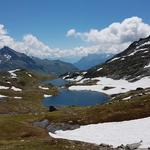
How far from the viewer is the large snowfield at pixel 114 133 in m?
56.0

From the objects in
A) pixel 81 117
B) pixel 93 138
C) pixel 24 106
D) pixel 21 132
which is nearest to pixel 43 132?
pixel 21 132

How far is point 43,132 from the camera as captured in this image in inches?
2562

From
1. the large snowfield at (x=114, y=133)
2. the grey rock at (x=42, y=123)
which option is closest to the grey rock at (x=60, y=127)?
the large snowfield at (x=114, y=133)

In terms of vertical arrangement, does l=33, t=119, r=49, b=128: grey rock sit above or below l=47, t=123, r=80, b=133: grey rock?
above

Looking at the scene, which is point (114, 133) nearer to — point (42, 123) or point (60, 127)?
point (60, 127)

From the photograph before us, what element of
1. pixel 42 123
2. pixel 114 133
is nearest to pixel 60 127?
pixel 42 123

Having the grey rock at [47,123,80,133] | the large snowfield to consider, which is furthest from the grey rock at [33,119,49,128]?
the large snowfield

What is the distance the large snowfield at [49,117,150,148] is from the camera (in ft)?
184

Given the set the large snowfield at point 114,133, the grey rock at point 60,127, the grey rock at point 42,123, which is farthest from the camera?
the grey rock at point 42,123

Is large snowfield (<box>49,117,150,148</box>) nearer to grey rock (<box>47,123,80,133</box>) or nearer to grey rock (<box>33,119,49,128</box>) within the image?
grey rock (<box>47,123,80,133</box>)

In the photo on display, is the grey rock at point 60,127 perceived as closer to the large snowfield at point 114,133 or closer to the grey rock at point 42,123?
the large snowfield at point 114,133

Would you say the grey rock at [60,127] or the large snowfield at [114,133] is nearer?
the large snowfield at [114,133]

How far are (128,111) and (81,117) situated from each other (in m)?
10.2

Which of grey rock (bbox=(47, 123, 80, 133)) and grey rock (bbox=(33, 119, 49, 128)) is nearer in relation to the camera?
grey rock (bbox=(47, 123, 80, 133))
